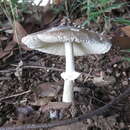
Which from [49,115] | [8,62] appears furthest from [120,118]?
[8,62]

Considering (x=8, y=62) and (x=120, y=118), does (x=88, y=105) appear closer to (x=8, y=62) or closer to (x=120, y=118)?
(x=120, y=118)

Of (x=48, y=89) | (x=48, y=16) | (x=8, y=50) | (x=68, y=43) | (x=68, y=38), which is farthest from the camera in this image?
(x=48, y=16)

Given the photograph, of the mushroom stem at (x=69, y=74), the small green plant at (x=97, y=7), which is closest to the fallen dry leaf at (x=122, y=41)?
the small green plant at (x=97, y=7)

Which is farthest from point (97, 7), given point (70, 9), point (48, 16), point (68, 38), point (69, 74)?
point (68, 38)

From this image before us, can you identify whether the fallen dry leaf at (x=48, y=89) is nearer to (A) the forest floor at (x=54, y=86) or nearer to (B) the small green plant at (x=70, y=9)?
(A) the forest floor at (x=54, y=86)

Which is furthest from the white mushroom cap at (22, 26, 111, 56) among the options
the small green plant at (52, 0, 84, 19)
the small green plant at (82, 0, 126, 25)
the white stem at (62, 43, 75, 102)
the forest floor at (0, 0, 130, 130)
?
the small green plant at (52, 0, 84, 19)

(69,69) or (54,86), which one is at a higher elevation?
(69,69)

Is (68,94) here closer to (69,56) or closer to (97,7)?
(69,56)

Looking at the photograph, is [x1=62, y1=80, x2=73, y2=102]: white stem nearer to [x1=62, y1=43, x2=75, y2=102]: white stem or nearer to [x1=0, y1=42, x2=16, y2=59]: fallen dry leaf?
[x1=62, y1=43, x2=75, y2=102]: white stem
